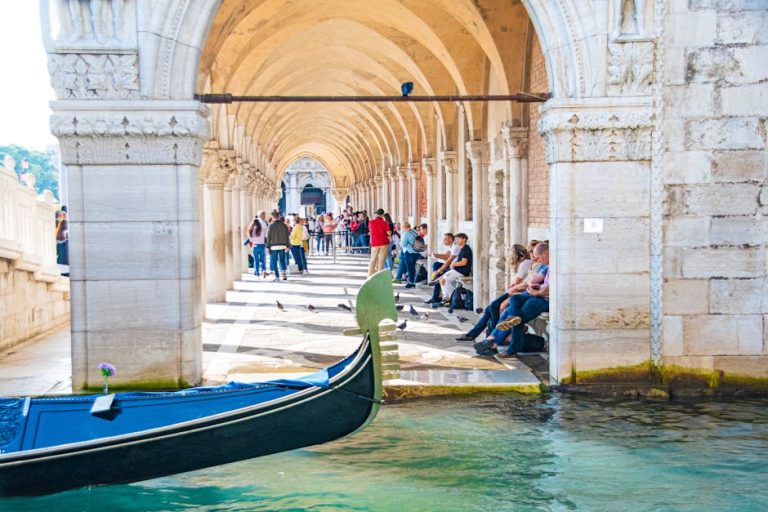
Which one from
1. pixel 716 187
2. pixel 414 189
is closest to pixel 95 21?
pixel 716 187

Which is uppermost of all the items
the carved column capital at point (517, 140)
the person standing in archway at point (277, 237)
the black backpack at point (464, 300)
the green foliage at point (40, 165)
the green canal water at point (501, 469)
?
the green foliage at point (40, 165)

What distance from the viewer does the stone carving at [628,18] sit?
312 inches

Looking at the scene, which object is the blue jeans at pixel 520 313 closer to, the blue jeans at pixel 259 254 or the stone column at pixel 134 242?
the stone column at pixel 134 242

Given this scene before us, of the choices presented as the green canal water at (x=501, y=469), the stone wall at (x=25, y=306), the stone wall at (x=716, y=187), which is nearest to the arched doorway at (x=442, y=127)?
the stone wall at (x=716, y=187)

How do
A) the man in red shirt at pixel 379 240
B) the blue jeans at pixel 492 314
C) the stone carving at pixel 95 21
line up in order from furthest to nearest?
the man in red shirt at pixel 379 240 → the blue jeans at pixel 492 314 → the stone carving at pixel 95 21

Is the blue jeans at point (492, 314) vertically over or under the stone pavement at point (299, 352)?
over

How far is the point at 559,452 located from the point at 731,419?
169cm

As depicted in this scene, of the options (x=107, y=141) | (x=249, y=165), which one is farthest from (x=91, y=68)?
(x=249, y=165)

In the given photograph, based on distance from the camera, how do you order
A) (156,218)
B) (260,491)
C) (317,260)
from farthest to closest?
(317,260) → (156,218) → (260,491)

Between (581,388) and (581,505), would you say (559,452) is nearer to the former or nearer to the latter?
(581,505)

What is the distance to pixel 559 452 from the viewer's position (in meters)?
6.50

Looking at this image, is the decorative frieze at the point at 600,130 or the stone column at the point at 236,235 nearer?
the decorative frieze at the point at 600,130

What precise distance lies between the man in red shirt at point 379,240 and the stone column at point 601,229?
8.78 m

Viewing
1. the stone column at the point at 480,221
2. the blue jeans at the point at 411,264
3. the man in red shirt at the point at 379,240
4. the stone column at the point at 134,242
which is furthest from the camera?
the blue jeans at the point at 411,264
